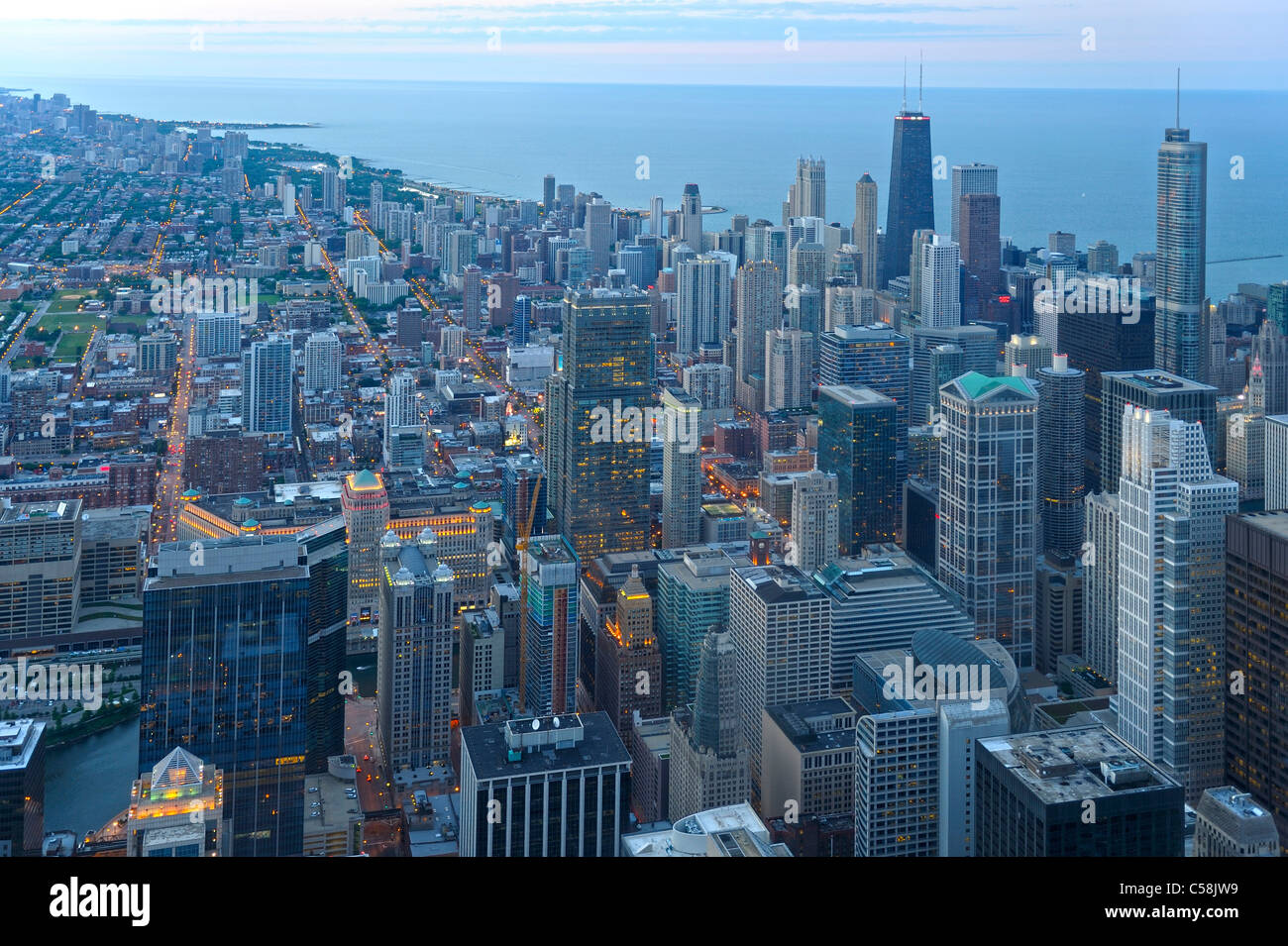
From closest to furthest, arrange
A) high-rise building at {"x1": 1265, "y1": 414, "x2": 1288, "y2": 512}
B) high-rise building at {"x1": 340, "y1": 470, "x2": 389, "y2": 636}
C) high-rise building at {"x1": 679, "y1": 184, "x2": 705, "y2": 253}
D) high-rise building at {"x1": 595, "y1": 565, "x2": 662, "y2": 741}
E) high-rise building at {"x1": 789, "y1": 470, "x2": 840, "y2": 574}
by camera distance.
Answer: high-rise building at {"x1": 595, "y1": 565, "x2": 662, "y2": 741}
high-rise building at {"x1": 340, "y1": 470, "x2": 389, "y2": 636}
high-rise building at {"x1": 1265, "y1": 414, "x2": 1288, "y2": 512}
high-rise building at {"x1": 789, "y1": 470, "x2": 840, "y2": 574}
high-rise building at {"x1": 679, "y1": 184, "x2": 705, "y2": 253}

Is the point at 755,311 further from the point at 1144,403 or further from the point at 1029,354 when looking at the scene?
the point at 1144,403

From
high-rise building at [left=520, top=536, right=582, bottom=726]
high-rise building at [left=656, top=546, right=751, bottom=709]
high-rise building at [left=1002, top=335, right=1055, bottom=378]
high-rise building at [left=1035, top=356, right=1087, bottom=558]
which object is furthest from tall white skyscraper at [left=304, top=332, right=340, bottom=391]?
high-rise building at [left=1035, top=356, right=1087, bottom=558]

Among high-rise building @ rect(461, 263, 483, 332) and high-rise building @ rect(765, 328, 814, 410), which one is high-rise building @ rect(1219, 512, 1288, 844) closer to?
high-rise building @ rect(765, 328, 814, 410)

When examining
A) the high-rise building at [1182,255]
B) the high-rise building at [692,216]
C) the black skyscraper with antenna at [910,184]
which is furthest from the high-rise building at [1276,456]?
the high-rise building at [692,216]

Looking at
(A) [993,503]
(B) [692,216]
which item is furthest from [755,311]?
(A) [993,503]

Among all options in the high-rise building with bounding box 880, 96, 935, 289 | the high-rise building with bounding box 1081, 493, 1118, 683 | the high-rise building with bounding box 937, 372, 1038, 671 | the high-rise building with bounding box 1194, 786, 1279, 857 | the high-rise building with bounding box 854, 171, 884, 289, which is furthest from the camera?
the high-rise building with bounding box 854, 171, 884, 289
